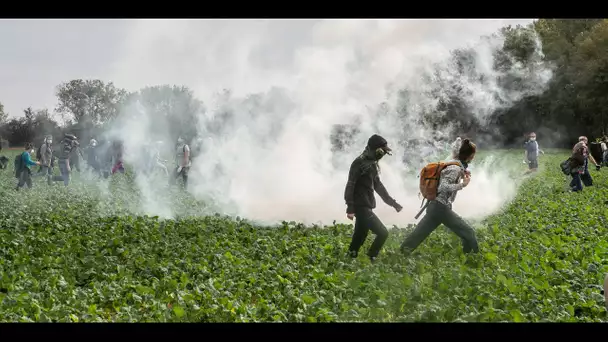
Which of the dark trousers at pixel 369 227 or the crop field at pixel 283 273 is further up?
the dark trousers at pixel 369 227

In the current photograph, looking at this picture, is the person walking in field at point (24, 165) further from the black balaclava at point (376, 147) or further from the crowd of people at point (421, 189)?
the black balaclava at point (376, 147)

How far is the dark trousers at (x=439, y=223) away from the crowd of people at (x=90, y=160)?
51.4ft

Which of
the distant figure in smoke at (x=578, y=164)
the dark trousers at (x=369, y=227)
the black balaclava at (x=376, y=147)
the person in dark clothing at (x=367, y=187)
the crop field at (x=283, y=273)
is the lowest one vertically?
the crop field at (x=283, y=273)

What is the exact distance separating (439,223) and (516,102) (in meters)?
39.1

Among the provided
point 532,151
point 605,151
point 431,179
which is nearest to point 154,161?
point 532,151

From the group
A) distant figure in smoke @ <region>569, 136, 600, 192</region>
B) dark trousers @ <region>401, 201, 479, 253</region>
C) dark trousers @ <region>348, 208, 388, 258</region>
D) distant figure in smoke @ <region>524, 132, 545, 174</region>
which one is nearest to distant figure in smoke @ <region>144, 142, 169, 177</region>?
distant figure in smoke @ <region>524, 132, 545, 174</region>

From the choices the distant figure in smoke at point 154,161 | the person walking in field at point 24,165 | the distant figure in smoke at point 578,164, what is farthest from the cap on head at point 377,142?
the distant figure in smoke at point 154,161

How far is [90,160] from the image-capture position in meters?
34.1

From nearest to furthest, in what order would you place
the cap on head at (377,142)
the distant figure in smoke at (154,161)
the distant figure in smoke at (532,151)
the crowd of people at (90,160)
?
the cap on head at (377,142)
the crowd of people at (90,160)
the distant figure in smoke at (154,161)
the distant figure in smoke at (532,151)

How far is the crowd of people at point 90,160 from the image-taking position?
26469mm

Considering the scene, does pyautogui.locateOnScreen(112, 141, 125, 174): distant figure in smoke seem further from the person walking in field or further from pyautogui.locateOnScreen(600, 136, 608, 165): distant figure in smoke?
pyautogui.locateOnScreen(600, 136, 608, 165): distant figure in smoke

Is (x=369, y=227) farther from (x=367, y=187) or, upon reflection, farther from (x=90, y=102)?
(x=90, y=102)

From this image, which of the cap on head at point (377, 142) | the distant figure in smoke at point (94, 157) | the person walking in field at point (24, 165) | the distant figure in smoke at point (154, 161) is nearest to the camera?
the cap on head at point (377, 142)
